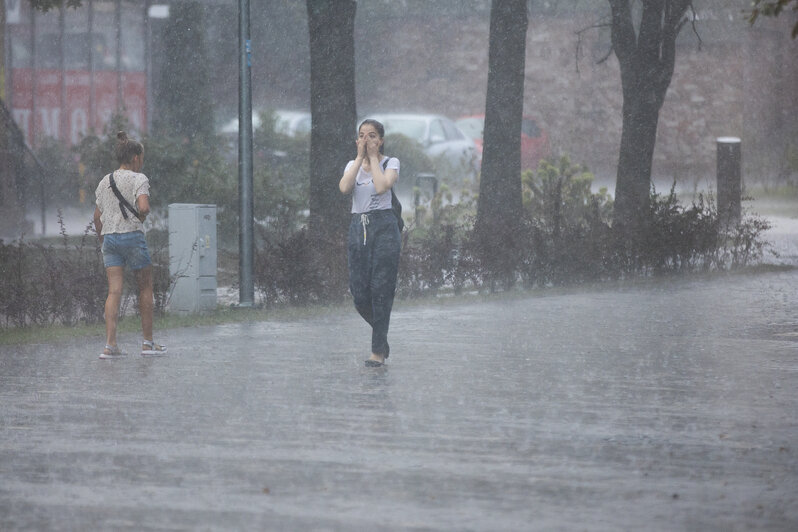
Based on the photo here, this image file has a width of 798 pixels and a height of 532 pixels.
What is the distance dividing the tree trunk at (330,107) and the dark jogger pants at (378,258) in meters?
5.85

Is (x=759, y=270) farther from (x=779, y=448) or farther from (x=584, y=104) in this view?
(x=584, y=104)

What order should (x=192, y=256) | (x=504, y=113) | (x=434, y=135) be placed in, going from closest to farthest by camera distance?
(x=192, y=256)
(x=504, y=113)
(x=434, y=135)

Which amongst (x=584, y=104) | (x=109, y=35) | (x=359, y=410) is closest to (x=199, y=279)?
(x=359, y=410)

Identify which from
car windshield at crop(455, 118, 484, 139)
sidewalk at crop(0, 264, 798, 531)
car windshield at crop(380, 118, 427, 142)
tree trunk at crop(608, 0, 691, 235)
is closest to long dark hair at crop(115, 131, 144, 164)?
sidewalk at crop(0, 264, 798, 531)

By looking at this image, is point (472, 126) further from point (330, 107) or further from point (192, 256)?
point (192, 256)

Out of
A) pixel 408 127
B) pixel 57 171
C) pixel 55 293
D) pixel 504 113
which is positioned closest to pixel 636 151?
pixel 504 113

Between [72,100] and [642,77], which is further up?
[72,100]

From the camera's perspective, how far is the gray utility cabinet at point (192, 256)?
49.0ft

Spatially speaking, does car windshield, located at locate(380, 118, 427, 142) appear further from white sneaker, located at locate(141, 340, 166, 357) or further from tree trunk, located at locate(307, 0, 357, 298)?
white sneaker, located at locate(141, 340, 166, 357)

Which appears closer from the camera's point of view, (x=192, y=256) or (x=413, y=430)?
(x=413, y=430)

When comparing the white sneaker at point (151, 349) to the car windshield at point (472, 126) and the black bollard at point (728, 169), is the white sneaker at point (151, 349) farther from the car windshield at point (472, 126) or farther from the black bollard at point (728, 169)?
the car windshield at point (472, 126)

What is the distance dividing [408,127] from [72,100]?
826 cm

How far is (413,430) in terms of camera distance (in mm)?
8445

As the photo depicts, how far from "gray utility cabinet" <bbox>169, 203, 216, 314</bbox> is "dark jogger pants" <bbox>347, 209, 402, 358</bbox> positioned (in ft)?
13.3
